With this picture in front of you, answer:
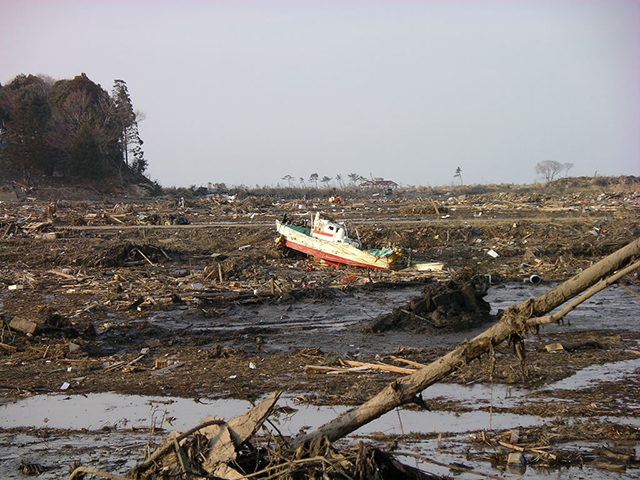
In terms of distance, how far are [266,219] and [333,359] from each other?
90.2ft

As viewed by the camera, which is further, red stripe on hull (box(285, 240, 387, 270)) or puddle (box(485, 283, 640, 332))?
red stripe on hull (box(285, 240, 387, 270))

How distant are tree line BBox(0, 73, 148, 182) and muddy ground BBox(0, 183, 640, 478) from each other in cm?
1995

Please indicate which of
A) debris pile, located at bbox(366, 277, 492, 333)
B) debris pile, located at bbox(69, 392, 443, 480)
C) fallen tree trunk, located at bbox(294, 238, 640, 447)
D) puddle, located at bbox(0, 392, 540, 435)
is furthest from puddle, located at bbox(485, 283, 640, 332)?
debris pile, located at bbox(69, 392, 443, 480)

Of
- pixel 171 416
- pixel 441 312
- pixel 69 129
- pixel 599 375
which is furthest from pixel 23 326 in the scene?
pixel 69 129

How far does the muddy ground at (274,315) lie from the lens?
918 centimetres

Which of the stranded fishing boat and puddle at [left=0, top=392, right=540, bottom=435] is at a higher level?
the stranded fishing boat

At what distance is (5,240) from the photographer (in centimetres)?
2814

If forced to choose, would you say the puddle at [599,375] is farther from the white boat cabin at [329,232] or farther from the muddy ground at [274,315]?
the white boat cabin at [329,232]

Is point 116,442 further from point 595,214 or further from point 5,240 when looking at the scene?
point 595,214

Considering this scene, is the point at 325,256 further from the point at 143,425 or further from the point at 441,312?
the point at 143,425

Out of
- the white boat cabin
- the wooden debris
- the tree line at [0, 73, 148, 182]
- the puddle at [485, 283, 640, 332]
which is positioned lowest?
the wooden debris

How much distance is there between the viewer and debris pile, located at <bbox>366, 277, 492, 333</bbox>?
13.5 m

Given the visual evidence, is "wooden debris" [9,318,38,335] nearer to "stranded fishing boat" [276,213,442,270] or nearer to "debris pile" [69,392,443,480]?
"debris pile" [69,392,443,480]

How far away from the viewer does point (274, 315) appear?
51.7ft
